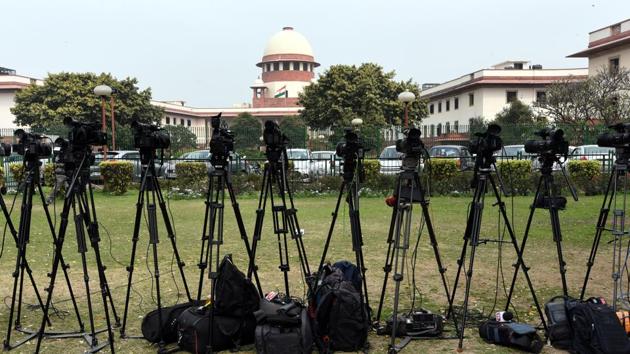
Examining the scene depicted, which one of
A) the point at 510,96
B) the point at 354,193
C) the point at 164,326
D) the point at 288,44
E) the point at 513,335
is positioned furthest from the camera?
the point at 288,44

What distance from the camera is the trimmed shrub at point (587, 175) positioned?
16.1m

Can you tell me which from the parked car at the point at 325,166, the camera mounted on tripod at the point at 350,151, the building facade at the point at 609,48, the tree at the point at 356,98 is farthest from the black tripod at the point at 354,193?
the building facade at the point at 609,48

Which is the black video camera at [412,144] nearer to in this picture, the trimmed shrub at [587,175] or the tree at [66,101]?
the trimmed shrub at [587,175]

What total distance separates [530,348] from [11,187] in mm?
17624

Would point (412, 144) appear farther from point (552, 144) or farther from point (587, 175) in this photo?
point (587, 175)

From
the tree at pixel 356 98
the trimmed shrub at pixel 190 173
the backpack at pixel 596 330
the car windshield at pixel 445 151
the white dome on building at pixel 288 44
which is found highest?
the white dome on building at pixel 288 44

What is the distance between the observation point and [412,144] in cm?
444

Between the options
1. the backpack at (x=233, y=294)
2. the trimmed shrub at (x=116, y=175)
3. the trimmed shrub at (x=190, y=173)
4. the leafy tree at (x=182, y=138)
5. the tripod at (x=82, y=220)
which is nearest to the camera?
the tripod at (x=82, y=220)

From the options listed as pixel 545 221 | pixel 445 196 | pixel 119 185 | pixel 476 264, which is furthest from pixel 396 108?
pixel 476 264

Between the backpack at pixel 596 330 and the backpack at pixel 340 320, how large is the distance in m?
1.68

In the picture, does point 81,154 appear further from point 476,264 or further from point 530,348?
point 476,264

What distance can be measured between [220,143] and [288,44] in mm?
60097

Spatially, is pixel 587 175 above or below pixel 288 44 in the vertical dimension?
below

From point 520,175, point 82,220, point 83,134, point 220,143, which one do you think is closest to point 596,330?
point 220,143
